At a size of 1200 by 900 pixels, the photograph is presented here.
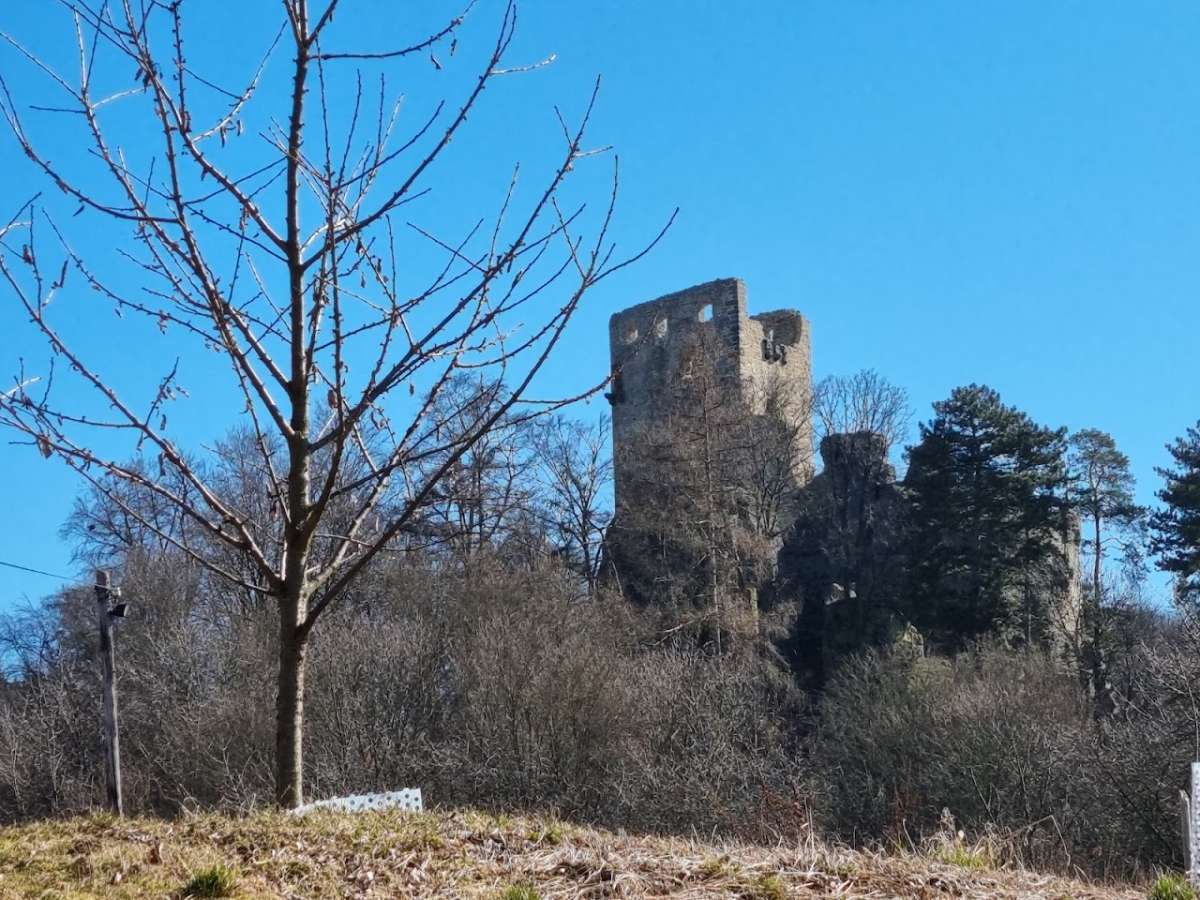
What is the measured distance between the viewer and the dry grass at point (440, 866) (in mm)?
4668

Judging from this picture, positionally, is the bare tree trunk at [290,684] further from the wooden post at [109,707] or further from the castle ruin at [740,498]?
the castle ruin at [740,498]

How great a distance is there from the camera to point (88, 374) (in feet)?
18.4

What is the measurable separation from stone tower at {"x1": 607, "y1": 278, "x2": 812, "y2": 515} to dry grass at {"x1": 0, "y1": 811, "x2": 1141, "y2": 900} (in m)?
34.1

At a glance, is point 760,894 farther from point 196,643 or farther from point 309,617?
point 196,643

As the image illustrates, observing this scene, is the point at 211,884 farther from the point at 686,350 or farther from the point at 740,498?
the point at 686,350

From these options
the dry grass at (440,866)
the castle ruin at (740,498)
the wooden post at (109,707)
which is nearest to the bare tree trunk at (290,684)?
the dry grass at (440,866)

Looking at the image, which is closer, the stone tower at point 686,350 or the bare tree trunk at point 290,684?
the bare tree trunk at point 290,684

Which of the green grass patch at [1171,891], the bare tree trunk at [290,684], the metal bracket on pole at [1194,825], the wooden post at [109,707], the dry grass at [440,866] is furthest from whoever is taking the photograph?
the wooden post at [109,707]

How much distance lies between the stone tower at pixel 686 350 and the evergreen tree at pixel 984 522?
5883 mm

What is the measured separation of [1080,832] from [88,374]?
20.6 metres

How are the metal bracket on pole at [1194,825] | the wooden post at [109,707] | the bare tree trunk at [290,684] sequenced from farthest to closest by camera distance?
the wooden post at [109,707] < the metal bracket on pole at [1194,825] < the bare tree trunk at [290,684]

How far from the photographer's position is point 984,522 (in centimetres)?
3512

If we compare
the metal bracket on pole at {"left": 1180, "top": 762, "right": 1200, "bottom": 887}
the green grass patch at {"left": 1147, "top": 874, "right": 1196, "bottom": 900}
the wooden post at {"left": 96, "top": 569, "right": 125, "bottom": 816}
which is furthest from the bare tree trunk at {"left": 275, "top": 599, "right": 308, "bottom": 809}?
the wooden post at {"left": 96, "top": 569, "right": 125, "bottom": 816}

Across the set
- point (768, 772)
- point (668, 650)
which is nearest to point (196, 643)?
point (668, 650)
